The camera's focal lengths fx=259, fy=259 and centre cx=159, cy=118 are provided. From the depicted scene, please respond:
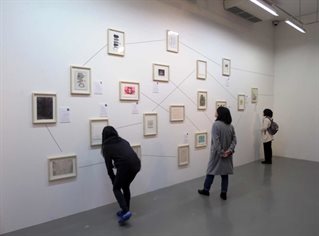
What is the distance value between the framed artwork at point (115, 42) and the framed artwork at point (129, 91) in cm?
47

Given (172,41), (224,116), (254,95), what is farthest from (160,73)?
(254,95)

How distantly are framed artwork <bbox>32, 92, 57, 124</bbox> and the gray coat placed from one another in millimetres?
2325

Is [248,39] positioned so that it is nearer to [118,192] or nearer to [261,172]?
[261,172]

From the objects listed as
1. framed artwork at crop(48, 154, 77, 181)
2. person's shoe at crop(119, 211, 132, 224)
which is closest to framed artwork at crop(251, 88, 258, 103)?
person's shoe at crop(119, 211, 132, 224)

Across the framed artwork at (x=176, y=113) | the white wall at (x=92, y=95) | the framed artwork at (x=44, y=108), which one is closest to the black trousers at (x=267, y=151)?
the white wall at (x=92, y=95)

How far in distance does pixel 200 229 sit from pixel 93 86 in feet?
7.73

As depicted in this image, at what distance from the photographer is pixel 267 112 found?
22.1 ft

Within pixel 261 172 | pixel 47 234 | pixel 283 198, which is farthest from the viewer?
pixel 261 172

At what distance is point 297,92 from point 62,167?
21.9ft

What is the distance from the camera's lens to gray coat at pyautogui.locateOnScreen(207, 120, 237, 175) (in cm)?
398

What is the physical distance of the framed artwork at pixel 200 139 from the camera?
534 cm

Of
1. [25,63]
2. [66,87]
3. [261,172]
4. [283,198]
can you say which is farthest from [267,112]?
[25,63]

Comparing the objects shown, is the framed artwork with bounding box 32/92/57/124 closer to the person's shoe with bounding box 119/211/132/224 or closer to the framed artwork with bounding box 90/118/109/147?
the framed artwork with bounding box 90/118/109/147

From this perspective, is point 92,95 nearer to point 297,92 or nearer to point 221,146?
point 221,146
